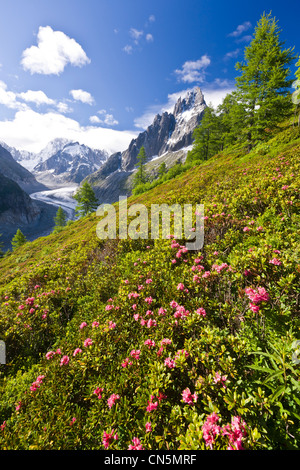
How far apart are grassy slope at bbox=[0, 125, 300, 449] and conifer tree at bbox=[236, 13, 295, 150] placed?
1460 cm

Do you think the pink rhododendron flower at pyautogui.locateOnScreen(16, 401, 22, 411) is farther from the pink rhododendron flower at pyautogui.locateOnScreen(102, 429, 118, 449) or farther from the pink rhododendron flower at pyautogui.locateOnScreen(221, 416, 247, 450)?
the pink rhododendron flower at pyautogui.locateOnScreen(221, 416, 247, 450)

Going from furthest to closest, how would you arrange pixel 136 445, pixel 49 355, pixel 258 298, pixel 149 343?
pixel 49 355, pixel 149 343, pixel 258 298, pixel 136 445

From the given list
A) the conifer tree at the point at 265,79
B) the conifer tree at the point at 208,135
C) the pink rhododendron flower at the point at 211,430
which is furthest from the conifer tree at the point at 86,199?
the pink rhododendron flower at the point at 211,430

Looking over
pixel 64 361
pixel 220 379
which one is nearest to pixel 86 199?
pixel 64 361

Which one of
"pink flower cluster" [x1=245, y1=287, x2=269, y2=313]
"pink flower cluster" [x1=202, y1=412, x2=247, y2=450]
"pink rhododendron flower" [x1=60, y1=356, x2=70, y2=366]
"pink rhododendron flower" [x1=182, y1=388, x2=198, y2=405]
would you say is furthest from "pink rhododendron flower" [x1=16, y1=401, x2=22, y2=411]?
"pink flower cluster" [x1=245, y1=287, x2=269, y2=313]

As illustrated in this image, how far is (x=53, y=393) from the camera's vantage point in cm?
291

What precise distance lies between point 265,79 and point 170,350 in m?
23.5

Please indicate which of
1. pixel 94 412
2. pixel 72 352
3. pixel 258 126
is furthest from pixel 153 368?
pixel 258 126

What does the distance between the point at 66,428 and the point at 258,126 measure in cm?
2117

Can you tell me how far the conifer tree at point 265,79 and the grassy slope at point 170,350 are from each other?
1460 centimetres

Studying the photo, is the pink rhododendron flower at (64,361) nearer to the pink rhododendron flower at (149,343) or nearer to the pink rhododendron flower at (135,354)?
the pink rhododendron flower at (135,354)

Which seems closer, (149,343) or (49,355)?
(149,343)

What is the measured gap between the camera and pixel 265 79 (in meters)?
16.4

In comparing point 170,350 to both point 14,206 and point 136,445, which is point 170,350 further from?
point 14,206
